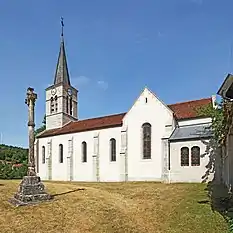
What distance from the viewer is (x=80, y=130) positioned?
35719 mm

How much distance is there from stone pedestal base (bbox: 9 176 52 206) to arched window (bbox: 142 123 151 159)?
15628 mm

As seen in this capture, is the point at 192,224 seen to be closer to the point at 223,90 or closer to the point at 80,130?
the point at 223,90

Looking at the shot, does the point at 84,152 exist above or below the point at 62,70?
below

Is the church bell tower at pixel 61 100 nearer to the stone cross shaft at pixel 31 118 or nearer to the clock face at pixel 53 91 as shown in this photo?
the clock face at pixel 53 91

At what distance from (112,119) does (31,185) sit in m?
20.2

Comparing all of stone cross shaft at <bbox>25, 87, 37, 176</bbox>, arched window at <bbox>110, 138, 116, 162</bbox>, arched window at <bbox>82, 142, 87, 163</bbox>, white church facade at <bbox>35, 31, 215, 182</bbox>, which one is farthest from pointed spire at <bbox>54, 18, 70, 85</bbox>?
stone cross shaft at <bbox>25, 87, 37, 176</bbox>

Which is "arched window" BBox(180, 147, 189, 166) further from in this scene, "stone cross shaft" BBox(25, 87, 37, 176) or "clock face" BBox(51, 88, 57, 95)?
"clock face" BBox(51, 88, 57, 95)

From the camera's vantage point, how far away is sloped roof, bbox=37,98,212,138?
29.1 metres

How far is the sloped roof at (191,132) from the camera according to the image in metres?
26.1

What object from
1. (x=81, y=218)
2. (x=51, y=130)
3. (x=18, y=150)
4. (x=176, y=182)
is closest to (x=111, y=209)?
(x=81, y=218)

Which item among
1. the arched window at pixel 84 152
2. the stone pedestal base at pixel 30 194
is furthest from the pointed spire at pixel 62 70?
the stone pedestal base at pixel 30 194

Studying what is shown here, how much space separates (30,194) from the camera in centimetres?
1478

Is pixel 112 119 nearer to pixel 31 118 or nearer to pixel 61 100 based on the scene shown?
pixel 61 100

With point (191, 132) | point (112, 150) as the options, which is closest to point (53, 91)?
point (112, 150)
